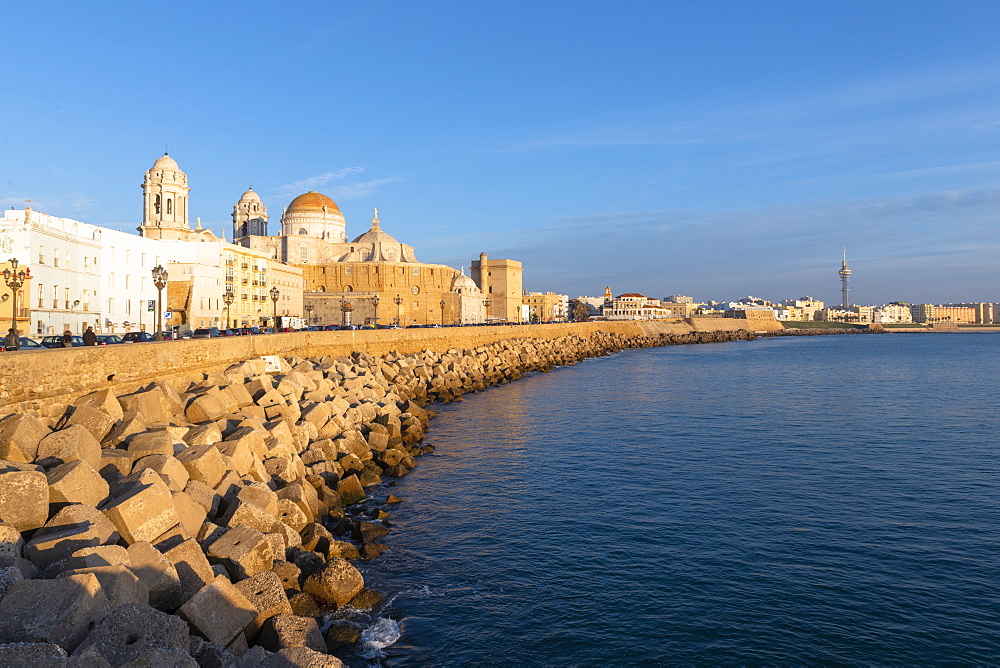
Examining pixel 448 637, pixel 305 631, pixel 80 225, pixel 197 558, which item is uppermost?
pixel 80 225

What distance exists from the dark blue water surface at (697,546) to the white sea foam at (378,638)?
0.13ft

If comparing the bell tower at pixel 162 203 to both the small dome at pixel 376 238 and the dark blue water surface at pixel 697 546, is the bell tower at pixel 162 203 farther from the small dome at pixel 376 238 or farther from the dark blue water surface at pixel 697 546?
the dark blue water surface at pixel 697 546

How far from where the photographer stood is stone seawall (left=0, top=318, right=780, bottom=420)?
12.4m

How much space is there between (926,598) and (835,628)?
198 cm

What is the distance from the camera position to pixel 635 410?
94.0 ft

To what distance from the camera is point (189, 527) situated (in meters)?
9.44

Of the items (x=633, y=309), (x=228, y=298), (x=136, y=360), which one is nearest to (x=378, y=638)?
(x=136, y=360)

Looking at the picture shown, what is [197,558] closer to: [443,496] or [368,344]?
[443,496]

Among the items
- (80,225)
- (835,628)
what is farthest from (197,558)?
(80,225)

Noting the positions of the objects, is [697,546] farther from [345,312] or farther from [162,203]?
[345,312]

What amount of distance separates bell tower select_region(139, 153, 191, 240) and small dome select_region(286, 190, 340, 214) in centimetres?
2447

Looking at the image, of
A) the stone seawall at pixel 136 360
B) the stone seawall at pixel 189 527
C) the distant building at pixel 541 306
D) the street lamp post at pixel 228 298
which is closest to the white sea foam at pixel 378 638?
the stone seawall at pixel 189 527

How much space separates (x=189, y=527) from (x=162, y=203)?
5650 centimetres

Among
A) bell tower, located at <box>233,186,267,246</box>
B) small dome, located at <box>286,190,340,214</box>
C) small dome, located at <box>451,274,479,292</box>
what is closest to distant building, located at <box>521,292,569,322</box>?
small dome, located at <box>451,274,479,292</box>
